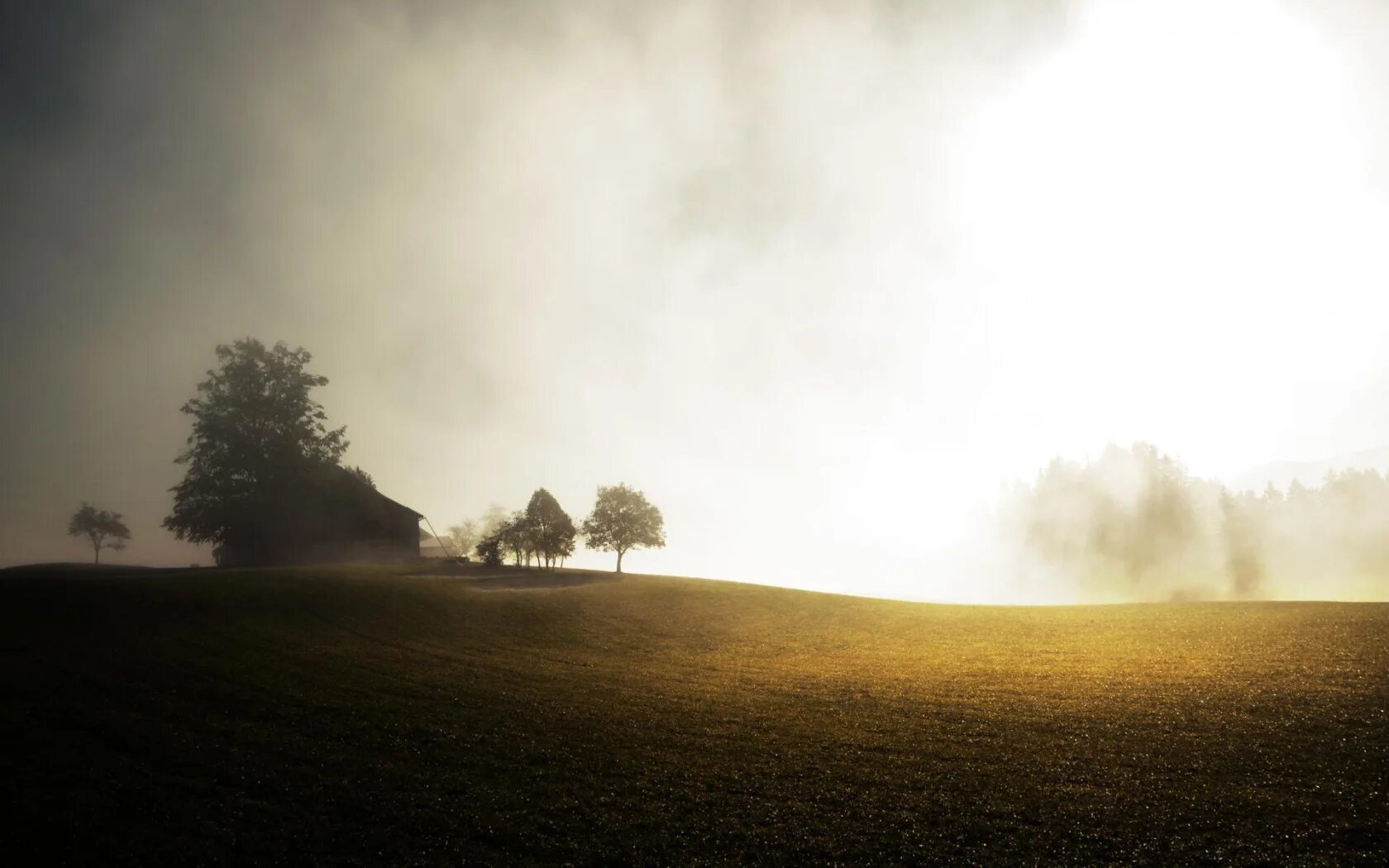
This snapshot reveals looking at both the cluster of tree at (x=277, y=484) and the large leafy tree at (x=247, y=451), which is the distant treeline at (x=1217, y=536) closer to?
the cluster of tree at (x=277, y=484)

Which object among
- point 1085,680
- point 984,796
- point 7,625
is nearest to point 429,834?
point 984,796

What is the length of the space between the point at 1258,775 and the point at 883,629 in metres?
23.9

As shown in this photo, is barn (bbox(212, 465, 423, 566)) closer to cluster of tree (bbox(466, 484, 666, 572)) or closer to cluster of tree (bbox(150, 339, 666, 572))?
cluster of tree (bbox(150, 339, 666, 572))

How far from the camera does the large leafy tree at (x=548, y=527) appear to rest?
60719mm

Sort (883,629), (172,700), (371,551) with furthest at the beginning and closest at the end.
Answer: (371,551)
(883,629)
(172,700)

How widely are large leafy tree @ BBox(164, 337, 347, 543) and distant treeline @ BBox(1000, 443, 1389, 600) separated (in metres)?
109

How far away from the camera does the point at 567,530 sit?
61.5 metres

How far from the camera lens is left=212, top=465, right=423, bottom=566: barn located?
6181 cm

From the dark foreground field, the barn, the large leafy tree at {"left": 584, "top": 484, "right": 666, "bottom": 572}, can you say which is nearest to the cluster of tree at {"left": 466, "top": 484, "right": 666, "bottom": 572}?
the large leafy tree at {"left": 584, "top": 484, "right": 666, "bottom": 572}

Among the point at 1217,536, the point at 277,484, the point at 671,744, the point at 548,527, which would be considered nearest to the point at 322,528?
the point at 277,484

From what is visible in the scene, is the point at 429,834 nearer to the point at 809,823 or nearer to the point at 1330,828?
the point at 809,823

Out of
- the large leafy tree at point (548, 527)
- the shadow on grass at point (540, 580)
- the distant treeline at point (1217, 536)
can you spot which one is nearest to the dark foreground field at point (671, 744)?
the shadow on grass at point (540, 580)

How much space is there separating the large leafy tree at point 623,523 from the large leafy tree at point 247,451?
31.2 meters

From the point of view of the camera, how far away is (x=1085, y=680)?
23.3 m
